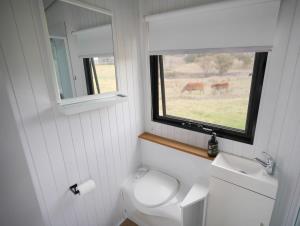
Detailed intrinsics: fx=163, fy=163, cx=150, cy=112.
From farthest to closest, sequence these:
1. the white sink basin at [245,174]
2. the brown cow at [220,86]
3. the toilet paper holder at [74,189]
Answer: the brown cow at [220,86]
the toilet paper holder at [74,189]
the white sink basin at [245,174]

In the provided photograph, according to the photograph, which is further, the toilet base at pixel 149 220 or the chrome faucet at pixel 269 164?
the toilet base at pixel 149 220

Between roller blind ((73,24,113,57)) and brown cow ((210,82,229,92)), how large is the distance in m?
0.93

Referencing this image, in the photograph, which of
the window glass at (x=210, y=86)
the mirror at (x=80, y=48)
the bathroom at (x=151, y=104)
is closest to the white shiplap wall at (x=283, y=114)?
the bathroom at (x=151, y=104)

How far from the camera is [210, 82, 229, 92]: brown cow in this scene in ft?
4.46

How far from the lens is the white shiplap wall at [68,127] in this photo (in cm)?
91

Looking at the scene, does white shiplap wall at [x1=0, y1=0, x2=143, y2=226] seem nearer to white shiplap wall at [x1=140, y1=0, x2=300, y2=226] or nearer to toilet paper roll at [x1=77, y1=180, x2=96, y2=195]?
toilet paper roll at [x1=77, y1=180, x2=96, y2=195]

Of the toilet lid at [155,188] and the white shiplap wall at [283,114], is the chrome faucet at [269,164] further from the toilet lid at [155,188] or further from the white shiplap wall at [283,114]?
the toilet lid at [155,188]

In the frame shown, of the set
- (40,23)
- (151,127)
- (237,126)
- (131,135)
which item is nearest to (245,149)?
(237,126)

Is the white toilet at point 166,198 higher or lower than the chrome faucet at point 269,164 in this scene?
lower

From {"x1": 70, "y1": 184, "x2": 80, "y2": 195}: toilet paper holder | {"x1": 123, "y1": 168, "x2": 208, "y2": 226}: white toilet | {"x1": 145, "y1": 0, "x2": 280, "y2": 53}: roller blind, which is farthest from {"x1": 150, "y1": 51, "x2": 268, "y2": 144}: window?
{"x1": 70, "y1": 184, "x2": 80, "y2": 195}: toilet paper holder

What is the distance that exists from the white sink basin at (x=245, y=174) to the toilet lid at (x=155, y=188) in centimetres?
51

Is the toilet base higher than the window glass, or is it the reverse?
the window glass

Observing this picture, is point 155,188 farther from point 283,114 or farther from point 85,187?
point 283,114

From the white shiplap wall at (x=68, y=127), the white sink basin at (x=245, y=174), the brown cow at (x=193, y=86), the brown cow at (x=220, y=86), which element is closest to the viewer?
the white shiplap wall at (x=68, y=127)
